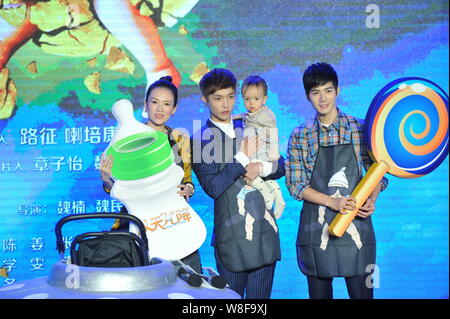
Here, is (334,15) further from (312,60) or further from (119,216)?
(119,216)

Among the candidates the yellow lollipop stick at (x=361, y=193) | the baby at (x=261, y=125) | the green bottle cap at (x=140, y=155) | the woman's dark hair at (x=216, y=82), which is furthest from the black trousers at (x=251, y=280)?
the woman's dark hair at (x=216, y=82)

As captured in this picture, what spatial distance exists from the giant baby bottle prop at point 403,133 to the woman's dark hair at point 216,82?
2.71 feet

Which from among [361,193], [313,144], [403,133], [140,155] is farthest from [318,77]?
[140,155]

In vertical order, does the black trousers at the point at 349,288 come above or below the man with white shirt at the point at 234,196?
below

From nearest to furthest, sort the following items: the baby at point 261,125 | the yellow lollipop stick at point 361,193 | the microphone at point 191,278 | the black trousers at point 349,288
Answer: the microphone at point 191,278 < the yellow lollipop stick at point 361,193 < the black trousers at point 349,288 < the baby at point 261,125

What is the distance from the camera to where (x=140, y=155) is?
385cm

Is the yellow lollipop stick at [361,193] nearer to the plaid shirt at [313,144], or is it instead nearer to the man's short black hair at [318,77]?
the plaid shirt at [313,144]

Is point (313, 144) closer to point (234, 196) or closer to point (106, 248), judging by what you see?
point (234, 196)

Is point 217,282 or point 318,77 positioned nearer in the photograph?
point 217,282

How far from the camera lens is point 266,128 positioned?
406 cm

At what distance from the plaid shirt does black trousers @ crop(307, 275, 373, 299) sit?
1.66ft

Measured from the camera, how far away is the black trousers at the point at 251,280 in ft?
12.9

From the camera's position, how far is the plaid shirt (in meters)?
3.93

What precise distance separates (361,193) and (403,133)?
42cm
